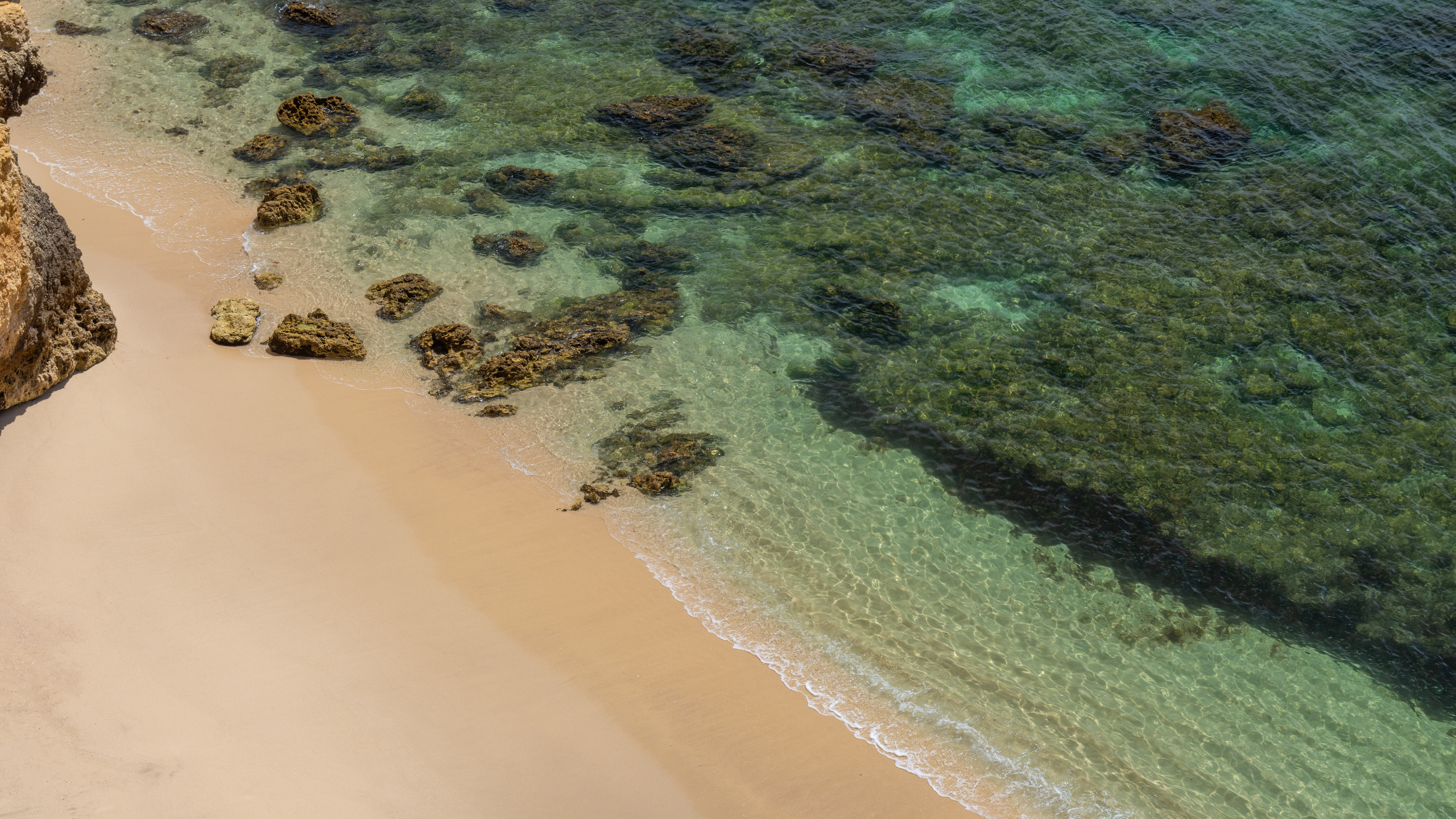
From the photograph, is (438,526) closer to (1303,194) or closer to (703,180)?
(703,180)

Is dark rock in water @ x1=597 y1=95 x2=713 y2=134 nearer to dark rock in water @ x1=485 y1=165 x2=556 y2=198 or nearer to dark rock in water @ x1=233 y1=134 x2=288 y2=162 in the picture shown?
dark rock in water @ x1=485 y1=165 x2=556 y2=198

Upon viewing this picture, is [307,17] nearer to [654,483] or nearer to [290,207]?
[290,207]

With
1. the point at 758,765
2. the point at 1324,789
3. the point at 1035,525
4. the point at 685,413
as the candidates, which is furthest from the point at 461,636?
the point at 1324,789

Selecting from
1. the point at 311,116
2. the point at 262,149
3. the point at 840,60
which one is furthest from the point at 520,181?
the point at 840,60

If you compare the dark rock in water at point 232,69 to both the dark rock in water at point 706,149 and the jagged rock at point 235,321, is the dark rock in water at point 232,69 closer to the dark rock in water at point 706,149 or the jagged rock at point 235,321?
the jagged rock at point 235,321

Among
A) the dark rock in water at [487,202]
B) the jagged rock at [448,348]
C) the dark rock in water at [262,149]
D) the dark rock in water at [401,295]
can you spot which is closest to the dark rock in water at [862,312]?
the jagged rock at [448,348]

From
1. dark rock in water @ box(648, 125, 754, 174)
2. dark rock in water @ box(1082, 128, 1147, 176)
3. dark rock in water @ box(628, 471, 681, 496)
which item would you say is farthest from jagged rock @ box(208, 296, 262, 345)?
dark rock in water @ box(1082, 128, 1147, 176)
